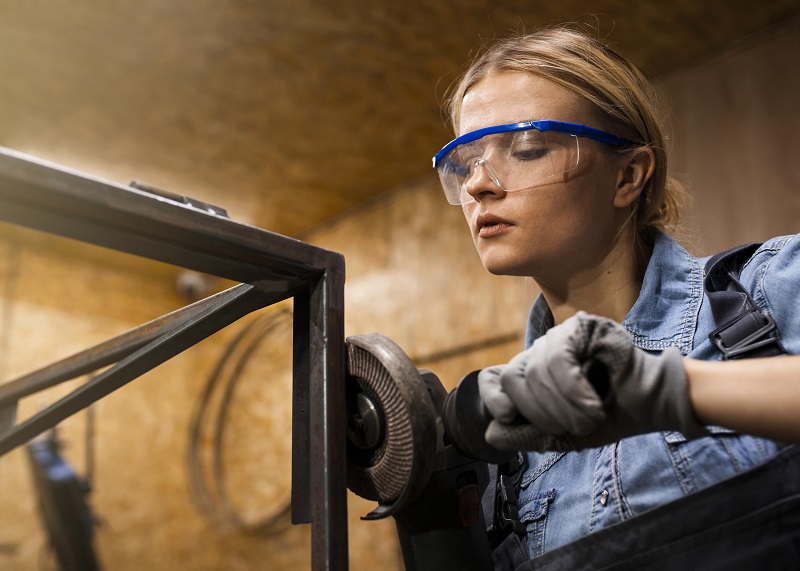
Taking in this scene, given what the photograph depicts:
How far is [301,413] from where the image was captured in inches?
42.8

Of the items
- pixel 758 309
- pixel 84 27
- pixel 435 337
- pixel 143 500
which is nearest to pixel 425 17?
pixel 84 27

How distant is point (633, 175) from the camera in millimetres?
1536

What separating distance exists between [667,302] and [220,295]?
766 mm

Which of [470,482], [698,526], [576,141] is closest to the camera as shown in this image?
[698,526]

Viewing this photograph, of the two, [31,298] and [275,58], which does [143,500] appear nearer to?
[31,298]

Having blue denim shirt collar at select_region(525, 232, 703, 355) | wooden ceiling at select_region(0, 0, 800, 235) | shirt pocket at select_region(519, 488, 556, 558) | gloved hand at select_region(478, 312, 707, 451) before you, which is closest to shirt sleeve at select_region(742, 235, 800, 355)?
blue denim shirt collar at select_region(525, 232, 703, 355)

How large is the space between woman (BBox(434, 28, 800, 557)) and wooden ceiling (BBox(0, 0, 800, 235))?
169 centimetres

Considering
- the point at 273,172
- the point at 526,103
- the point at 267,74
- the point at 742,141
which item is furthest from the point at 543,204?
the point at 273,172

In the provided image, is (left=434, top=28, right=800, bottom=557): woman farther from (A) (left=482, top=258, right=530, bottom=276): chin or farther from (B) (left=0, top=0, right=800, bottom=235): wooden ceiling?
(B) (left=0, top=0, right=800, bottom=235): wooden ceiling

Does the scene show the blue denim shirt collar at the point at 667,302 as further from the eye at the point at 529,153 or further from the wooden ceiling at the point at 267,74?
the wooden ceiling at the point at 267,74

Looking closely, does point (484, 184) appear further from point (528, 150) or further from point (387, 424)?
point (387, 424)

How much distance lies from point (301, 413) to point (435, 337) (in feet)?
10.6

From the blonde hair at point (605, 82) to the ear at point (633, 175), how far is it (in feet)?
0.09

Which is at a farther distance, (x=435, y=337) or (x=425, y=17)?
(x=435, y=337)
